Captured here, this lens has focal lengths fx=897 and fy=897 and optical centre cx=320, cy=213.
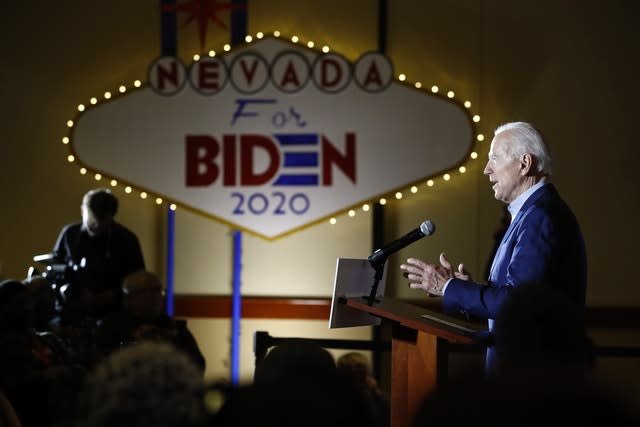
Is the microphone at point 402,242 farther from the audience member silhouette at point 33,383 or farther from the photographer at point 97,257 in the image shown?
the photographer at point 97,257

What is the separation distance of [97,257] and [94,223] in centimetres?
21

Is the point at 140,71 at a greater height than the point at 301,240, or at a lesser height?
greater

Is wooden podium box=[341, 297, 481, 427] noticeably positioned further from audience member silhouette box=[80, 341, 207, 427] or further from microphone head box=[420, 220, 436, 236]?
audience member silhouette box=[80, 341, 207, 427]

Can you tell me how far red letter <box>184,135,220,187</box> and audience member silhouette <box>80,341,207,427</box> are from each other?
506cm

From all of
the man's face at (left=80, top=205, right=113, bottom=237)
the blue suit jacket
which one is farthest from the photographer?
the blue suit jacket

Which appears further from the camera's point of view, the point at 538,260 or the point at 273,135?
the point at 273,135

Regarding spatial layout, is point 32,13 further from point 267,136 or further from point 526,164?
point 526,164


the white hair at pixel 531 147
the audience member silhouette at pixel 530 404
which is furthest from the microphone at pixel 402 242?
the audience member silhouette at pixel 530 404

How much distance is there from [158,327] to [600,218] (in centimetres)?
309

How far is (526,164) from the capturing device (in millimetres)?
2787

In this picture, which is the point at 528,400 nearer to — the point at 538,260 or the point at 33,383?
the point at 538,260

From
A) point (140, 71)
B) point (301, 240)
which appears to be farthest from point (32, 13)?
point (301, 240)

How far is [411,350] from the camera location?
2.90m

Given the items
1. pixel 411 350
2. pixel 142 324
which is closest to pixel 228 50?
pixel 142 324
